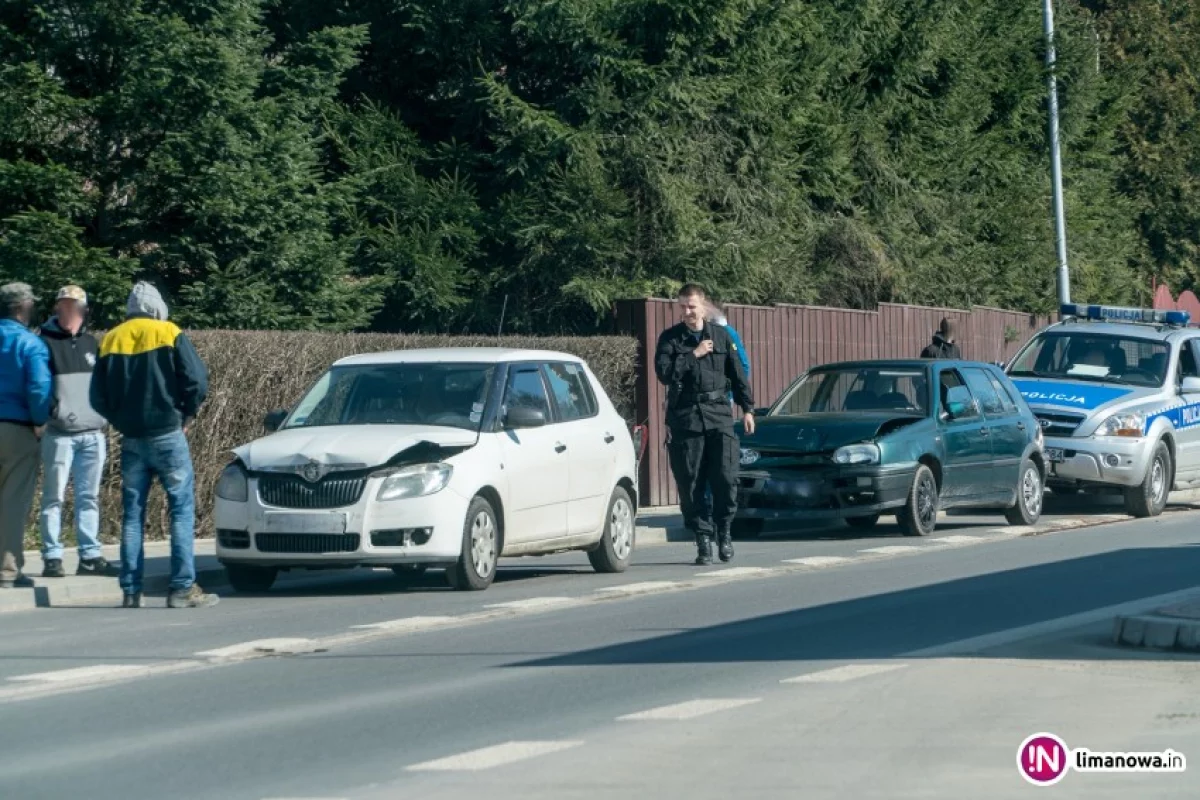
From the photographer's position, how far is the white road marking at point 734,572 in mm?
14500

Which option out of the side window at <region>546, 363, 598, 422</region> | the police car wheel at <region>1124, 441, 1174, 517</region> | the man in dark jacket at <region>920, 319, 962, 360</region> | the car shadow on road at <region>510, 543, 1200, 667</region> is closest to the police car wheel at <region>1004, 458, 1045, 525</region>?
the police car wheel at <region>1124, 441, 1174, 517</region>

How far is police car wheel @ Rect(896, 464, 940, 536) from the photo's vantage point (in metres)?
18.2

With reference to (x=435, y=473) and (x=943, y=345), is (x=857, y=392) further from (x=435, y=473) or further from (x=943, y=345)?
(x=435, y=473)

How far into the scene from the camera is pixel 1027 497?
65.7 feet

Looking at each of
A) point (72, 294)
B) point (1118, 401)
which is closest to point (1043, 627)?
point (72, 294)

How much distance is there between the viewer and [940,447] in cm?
1866

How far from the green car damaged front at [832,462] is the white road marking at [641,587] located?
413 centimetres

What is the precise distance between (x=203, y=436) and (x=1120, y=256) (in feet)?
92.0

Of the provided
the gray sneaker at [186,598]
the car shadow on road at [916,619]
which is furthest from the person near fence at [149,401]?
the car shadow on road at [916,619]

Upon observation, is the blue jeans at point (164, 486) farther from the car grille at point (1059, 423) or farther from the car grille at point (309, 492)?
the car grille at point (1059, 423)

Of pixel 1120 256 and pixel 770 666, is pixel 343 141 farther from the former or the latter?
pixel 1120 256

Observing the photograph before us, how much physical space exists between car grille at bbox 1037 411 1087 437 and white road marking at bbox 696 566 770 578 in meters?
7.23

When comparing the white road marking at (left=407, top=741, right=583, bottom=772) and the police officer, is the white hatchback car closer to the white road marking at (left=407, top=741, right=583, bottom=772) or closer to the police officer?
the police officer

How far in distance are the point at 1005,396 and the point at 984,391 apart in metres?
0.39
